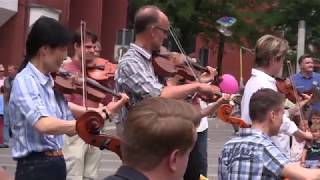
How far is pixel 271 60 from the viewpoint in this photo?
21.0 ft

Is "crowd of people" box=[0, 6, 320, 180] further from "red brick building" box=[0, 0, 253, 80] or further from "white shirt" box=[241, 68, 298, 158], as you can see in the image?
"red brick building" box=[0, 0, 253, 80]

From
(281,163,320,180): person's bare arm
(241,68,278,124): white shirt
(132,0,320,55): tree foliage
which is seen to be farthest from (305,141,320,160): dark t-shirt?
(132,0,320,55): tree foliage

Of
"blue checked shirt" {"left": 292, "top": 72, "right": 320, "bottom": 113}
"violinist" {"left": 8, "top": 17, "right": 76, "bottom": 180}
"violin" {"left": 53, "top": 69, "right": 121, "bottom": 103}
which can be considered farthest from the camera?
"blue checked shirt" {"left": 292, "top": 72, "right": 320, "bottom": 113}

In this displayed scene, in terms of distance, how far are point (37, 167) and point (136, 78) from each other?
1.22 meters

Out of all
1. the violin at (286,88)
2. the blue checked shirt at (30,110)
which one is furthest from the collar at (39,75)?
the violin at (286,88)

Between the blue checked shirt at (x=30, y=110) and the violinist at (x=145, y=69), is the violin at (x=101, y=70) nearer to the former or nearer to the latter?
the violinist at (x=145, y=69)

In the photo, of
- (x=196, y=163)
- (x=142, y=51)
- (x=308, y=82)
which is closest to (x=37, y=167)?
(x=142, y=51)

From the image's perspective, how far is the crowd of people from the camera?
2654 mm

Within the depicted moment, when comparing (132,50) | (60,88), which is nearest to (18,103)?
(60,88)

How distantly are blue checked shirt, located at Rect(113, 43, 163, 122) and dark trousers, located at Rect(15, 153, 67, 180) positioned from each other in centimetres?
96

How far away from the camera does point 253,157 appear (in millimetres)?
4895

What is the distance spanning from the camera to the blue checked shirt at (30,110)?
443 cm

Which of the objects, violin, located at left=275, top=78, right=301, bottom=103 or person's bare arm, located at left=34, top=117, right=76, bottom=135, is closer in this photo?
person's bare arm, located at left=34, top=117, right=76, bottom=135

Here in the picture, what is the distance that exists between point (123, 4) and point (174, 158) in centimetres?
3551
